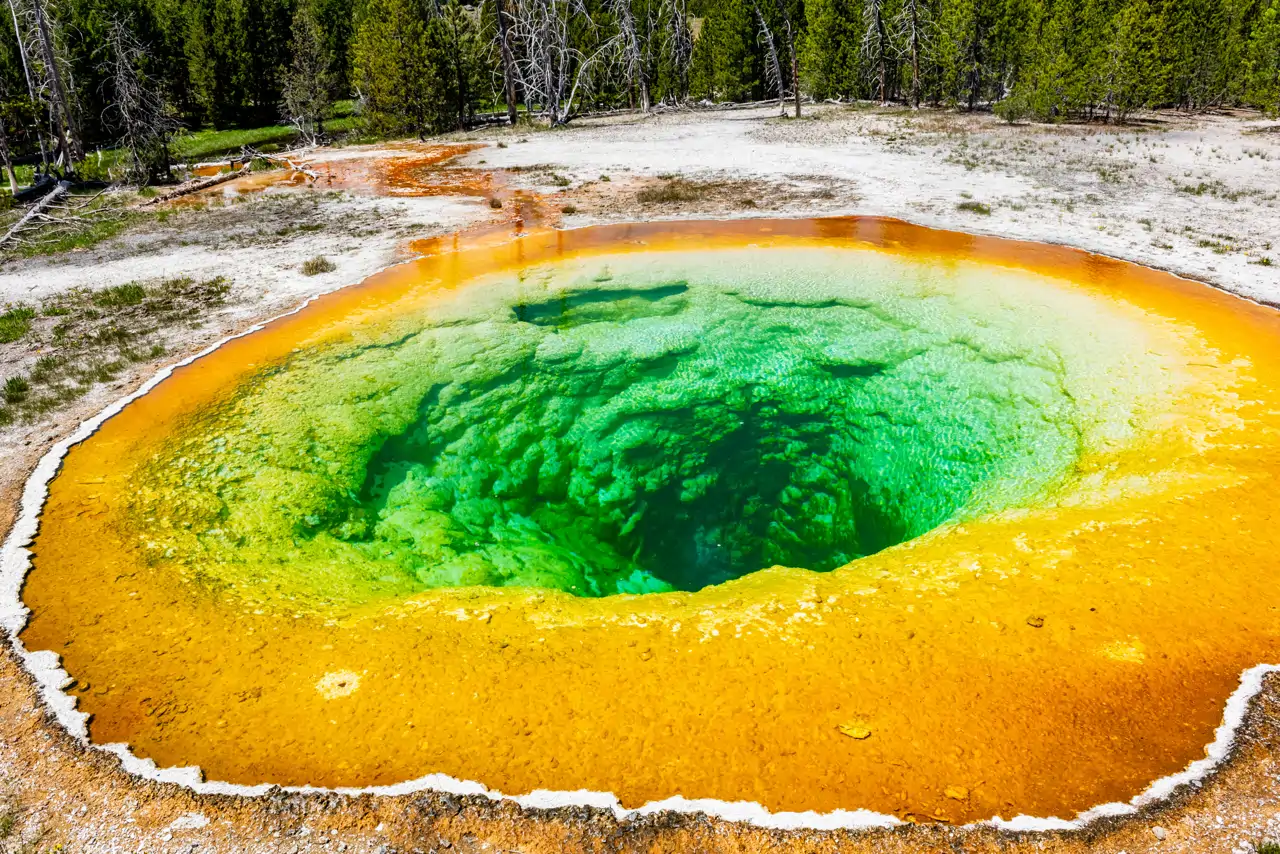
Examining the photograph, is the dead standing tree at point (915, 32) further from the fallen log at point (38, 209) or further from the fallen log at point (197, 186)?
the fallen log at point (38, 209)

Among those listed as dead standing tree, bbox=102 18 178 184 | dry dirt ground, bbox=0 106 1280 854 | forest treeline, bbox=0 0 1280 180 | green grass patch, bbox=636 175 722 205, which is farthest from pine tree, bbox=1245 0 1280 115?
dead standing tree, bbox=102 18 178 184

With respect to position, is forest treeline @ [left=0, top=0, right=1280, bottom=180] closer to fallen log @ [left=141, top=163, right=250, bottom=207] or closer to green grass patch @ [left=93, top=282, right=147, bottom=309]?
fallen log @ [left=141, top=163, right=250, bottom=207]

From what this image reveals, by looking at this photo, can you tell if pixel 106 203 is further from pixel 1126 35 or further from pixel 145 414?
pixel 1126 35

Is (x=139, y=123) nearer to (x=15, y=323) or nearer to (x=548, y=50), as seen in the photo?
(x=15, y=323)

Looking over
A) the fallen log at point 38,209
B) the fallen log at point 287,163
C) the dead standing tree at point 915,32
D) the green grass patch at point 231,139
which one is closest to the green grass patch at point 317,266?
the fallen log at point 38,209

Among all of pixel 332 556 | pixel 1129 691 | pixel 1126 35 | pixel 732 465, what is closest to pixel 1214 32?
pixel 1126 35
